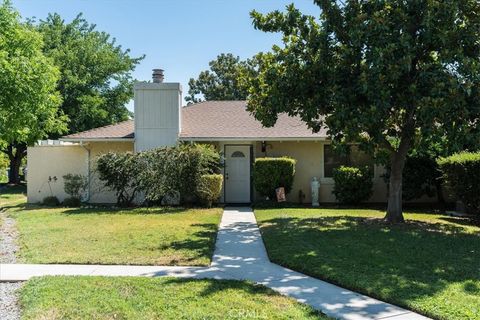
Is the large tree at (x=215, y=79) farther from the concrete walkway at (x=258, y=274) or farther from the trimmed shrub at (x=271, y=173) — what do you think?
the concrete walkway at (x=258, y=274)

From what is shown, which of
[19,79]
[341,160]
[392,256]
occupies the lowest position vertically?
[392,256]

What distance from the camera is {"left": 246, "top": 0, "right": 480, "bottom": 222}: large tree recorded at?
974 centimetres

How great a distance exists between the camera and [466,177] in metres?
12.6

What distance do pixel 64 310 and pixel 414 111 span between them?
8.58 metres

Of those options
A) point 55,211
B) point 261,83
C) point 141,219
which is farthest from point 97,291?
point 55,211

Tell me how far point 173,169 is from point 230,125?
13.9 feet

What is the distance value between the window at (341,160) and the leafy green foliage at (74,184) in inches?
366

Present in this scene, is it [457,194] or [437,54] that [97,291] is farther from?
[457,194]

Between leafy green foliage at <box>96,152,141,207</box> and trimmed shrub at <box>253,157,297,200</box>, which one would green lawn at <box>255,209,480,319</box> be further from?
leafy green foliage at <box>96,152,141,207</box>

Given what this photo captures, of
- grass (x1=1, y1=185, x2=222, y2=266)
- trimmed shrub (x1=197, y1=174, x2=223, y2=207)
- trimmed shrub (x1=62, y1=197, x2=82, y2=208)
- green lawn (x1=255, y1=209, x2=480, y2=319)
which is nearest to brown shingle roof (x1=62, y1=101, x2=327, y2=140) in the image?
trimmed shrub (x1=197, y1=174, x2=223, y2=207)

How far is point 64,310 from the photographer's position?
5137mm

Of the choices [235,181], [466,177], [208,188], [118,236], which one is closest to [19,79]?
[208,188]

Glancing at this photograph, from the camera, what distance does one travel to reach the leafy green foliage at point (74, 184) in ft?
56.0

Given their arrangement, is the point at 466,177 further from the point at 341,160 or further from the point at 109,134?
the point at 109,134
